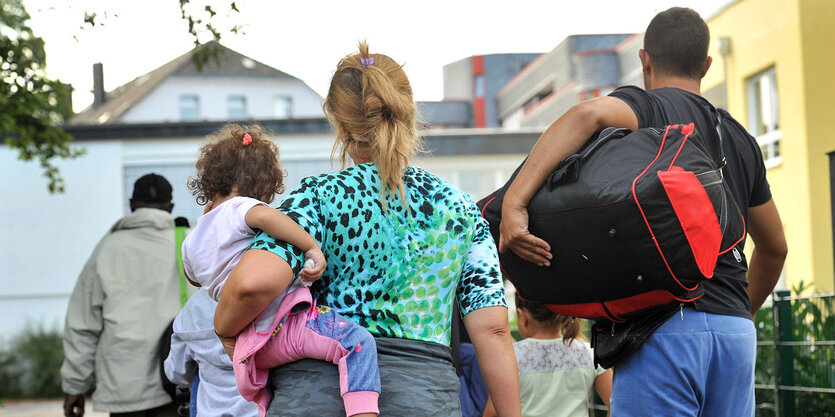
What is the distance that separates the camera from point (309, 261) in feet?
8.84

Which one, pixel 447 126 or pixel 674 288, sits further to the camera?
pixel 447 126

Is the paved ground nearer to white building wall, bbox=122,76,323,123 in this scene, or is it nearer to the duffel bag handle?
the duffel bag handle

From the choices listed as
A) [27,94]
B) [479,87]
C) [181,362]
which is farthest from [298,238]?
[479,87]

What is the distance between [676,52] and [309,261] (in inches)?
60.7

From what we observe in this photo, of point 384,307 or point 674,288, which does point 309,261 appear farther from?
point 674,288

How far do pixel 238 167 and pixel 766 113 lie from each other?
19617mm

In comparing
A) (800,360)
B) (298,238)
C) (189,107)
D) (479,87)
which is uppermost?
(479,87)

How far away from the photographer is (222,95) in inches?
2434

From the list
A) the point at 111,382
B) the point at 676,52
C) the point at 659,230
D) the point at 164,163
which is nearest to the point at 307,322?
the point at 659,230

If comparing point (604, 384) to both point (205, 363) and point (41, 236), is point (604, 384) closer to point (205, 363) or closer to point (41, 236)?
point (205, 363)

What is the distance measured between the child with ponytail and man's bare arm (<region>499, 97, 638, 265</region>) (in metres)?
1.81

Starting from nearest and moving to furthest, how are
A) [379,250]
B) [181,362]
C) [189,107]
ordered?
[379,250] → [181,362] → [189,107]

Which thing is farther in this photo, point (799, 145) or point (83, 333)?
point (799, 145)

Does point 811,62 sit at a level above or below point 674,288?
above
